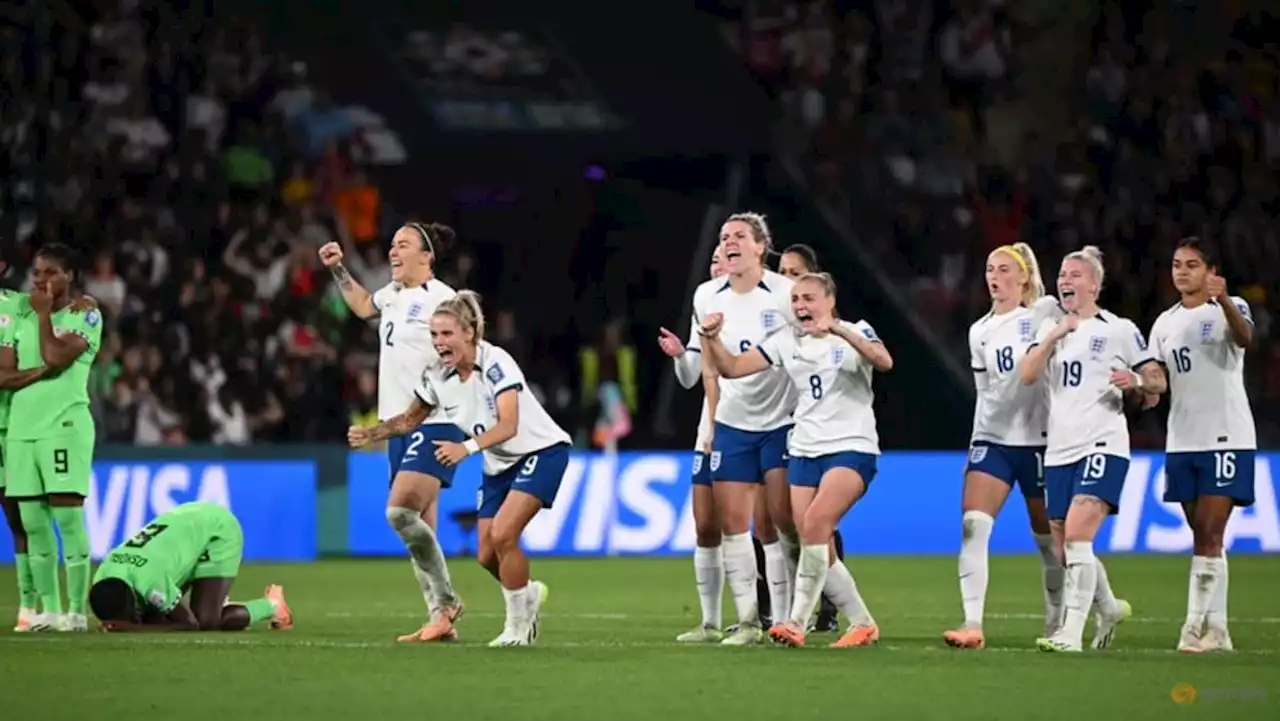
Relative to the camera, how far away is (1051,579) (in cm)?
1379

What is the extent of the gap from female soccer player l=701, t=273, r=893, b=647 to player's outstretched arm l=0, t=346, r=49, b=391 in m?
4.41

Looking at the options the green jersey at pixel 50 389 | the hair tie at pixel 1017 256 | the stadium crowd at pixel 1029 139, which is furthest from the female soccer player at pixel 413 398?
the stadium crowd at pixel 1029 139

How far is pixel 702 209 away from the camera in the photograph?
29125 mm

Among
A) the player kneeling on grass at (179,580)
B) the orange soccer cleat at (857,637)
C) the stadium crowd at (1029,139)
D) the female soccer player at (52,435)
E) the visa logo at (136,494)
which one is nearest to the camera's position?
the orange soccer cleat at (857,637)

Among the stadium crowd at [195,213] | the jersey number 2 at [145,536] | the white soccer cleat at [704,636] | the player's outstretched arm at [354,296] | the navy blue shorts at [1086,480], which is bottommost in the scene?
the white soccer cleat at [704,636]

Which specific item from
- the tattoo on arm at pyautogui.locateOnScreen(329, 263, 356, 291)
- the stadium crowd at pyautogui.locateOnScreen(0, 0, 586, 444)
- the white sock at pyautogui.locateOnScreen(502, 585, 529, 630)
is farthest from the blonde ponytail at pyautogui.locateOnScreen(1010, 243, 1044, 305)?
the stadium crowd at pyautogui.locateOnScreen(0, 0, 586, 444)

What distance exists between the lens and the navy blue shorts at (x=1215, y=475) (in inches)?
525

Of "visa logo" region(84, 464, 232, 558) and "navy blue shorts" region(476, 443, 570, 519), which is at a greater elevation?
"navy blue shorts" region(476, 443, 570, 519)

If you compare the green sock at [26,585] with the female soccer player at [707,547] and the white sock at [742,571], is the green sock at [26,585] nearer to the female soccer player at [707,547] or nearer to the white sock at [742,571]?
the female soccer player at [707,547]

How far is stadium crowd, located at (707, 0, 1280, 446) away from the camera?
28172 mm

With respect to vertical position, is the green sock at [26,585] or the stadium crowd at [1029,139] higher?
the stadium crowd at [1029,139]

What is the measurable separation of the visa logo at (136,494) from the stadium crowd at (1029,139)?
28.6ft

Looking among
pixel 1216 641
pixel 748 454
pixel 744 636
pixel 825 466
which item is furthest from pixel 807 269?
pixel 1216 641

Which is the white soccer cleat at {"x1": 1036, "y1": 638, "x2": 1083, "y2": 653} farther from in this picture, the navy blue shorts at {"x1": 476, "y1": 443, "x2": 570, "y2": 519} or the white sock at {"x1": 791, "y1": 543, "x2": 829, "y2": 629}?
the navy blue shorts at {"x1": 476, "y1": 443, "x2": 570, "y2": 519}
